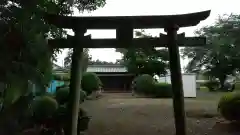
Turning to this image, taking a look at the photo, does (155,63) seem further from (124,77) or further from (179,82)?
(179,82)

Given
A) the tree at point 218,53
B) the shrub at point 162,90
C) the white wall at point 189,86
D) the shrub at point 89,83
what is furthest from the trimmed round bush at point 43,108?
the tree at point 218,53

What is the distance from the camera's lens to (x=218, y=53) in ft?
75.3

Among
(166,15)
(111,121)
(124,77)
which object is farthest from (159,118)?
(124,77)

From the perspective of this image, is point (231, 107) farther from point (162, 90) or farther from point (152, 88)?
point (152, 88)

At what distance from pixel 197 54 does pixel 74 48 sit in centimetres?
2096

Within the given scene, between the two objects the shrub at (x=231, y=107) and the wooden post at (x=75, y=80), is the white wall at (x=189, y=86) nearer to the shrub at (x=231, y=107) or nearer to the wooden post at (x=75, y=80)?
the shrub at (x=231, y=107)

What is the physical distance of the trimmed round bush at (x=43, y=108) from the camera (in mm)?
7537

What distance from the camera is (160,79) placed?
73.8ft

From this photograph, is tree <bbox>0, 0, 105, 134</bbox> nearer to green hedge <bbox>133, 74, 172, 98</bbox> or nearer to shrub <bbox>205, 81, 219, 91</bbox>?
green hedge <bbox>133, 74, 172, 98</bbox>

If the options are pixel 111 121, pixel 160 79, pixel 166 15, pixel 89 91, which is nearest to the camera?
pixel 166 15

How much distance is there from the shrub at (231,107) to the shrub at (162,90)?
366 inches

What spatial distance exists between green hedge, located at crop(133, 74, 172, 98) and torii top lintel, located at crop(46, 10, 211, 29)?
1195 centimetres

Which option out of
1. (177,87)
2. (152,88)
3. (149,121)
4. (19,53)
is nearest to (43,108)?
(149,121)

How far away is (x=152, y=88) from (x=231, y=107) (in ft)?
32.7
